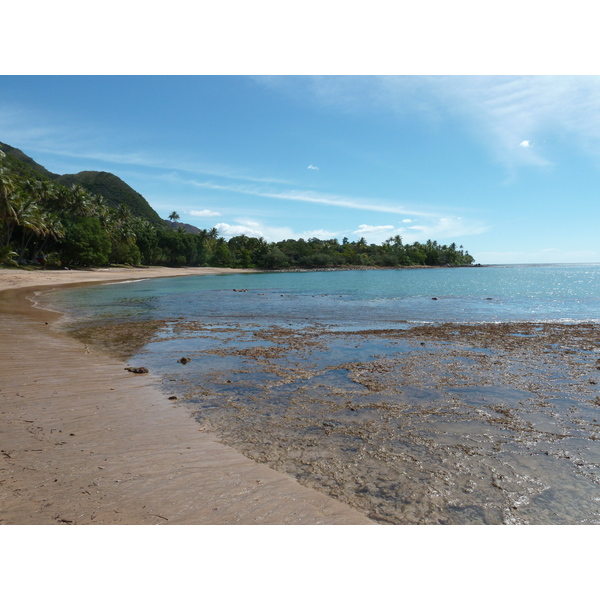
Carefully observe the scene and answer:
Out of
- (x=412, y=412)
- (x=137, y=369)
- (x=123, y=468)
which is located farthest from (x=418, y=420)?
(x=137, y=369)

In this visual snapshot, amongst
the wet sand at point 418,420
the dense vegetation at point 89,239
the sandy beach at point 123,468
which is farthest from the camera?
the dense vegetation at point 89,239

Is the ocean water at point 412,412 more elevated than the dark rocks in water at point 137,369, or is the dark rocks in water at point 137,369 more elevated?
the ocean water at point 412,412

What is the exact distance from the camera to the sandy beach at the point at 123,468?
12.7 ft

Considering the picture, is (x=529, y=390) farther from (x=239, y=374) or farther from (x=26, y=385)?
(x=26, y=385)

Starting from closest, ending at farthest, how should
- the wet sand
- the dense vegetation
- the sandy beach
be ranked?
1. the sandy beach
2. the wet sand
3. the dense vegetation

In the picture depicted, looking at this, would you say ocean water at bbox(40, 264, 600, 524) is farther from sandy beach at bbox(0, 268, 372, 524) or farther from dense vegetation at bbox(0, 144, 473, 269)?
dense vegetation at bbox(0, 144, 473, 269)

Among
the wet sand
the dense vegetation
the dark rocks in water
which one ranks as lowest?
the dark rocks in water

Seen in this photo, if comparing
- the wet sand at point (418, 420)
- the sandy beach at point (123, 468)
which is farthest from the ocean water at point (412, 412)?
the sandy beach at point (123, 468)

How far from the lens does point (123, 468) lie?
15.7ft

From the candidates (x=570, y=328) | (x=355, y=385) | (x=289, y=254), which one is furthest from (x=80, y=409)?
(x=289, y=254)

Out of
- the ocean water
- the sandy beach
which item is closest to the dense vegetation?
the ocean water

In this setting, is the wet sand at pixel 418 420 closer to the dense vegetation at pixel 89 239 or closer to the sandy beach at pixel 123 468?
the sandy beach at pixel 123 468

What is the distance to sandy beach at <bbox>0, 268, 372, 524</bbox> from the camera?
3.87m

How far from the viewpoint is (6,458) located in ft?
16.1
